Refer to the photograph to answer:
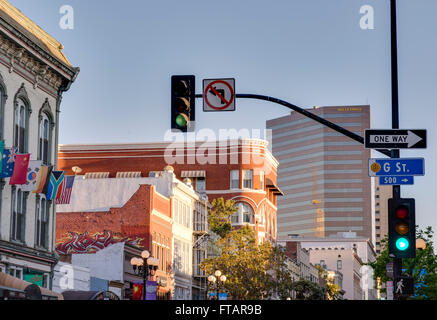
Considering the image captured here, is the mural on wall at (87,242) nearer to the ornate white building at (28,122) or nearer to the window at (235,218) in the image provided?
the ornate white building at (28,122)

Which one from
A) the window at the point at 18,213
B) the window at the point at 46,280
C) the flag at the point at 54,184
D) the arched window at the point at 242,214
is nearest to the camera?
the window at the point at 18,213

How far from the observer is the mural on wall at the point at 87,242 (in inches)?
2392

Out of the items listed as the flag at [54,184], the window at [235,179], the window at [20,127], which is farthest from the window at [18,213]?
the window at [235,179]

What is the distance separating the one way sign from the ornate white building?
23733 mm

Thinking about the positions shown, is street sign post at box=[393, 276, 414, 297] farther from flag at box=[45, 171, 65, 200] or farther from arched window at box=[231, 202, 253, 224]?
arched window at box=[231, 202, 253, 224]

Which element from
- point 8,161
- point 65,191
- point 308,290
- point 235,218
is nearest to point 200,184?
point 235,218

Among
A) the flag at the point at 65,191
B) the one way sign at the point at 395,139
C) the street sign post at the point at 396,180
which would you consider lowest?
the street sign post at the point at 396,180

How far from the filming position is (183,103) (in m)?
19.5

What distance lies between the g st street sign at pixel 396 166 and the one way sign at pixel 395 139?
294mm

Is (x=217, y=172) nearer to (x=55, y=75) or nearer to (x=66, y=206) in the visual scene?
(x=66, y=206)

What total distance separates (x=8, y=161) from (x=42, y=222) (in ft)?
23.5

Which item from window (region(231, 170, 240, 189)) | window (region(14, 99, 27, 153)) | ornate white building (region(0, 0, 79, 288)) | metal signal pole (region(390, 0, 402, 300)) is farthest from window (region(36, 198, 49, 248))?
window (region(231, 170, 240, 189))

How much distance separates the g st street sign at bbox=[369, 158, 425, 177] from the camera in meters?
19.1
